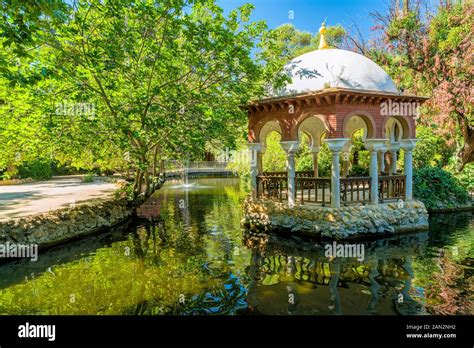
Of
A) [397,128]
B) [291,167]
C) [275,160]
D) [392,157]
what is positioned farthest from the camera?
[275,160]

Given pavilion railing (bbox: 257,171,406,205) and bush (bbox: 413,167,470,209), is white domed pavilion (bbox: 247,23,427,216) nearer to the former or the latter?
pavilion railing (bbox: 257,171,406,205)

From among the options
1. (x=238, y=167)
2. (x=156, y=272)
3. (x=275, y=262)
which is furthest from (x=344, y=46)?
(x=156, y=272)

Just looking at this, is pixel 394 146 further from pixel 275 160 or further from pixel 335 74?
pixel 275 160

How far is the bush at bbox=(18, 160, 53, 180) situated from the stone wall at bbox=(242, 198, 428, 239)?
21.1 metres

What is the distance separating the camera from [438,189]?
16.4 metres

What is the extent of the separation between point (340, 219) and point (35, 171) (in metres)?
25.6

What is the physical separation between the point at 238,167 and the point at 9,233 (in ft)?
48.3

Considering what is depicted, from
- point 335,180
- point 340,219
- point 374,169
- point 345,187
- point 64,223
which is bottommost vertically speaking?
point 64,223

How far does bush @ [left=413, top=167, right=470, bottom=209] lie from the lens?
52.5ft

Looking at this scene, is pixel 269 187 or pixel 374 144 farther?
pixel 269 187

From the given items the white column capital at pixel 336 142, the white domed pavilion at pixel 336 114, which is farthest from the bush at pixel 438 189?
the white column capital at pixel 336 142

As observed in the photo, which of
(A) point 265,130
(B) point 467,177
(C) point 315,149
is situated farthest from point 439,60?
(A) point 265,130
